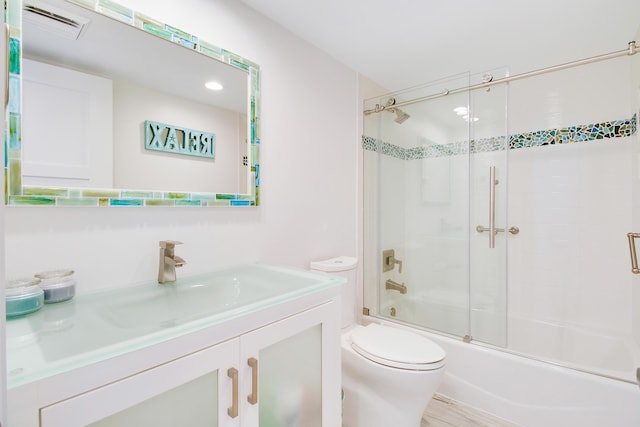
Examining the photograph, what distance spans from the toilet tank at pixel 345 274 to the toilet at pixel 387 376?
144 millimetres

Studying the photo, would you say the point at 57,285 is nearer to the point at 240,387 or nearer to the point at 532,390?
the point at 240,387

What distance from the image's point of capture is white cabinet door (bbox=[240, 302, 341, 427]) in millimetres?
914

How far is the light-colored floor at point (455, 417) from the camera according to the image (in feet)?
5.49

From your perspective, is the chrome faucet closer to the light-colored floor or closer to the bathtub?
the light-colored floor

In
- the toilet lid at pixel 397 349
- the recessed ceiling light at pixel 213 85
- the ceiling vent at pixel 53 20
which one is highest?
the ceiling vent at pixel 53 20

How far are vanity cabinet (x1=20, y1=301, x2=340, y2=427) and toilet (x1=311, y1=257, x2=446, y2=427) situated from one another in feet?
1.09

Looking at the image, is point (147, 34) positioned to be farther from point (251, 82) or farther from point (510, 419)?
point (510, 419)

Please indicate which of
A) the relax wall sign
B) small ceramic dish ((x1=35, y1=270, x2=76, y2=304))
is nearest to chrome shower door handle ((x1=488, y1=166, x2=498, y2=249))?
the relax wall sign

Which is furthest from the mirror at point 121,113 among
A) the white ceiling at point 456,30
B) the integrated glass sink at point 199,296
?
the white ceiling at point 456,30

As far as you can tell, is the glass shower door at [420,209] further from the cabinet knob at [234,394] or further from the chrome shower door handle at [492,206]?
the cabinet knob at [234,394]

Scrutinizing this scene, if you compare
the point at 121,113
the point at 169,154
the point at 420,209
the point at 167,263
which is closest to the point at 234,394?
the point at 167,263

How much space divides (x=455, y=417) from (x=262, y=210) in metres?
1.52

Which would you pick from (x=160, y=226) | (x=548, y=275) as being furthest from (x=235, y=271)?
(x=548, y=275)

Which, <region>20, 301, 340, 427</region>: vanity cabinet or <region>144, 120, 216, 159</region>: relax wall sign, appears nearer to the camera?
<region>20, 301, 340, 427</region>: vanity cabinet
